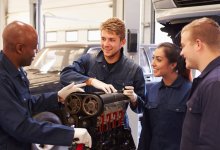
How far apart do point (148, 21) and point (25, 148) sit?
869 centimetres

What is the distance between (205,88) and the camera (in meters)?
1.71

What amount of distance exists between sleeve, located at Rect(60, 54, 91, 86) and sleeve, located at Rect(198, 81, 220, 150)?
45.1 inches

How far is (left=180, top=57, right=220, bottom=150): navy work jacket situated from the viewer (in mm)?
1641

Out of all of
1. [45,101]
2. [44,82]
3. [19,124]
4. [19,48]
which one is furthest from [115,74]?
[44,82]

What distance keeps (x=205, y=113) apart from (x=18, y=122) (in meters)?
1.08

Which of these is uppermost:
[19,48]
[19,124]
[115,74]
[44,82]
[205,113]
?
[19,48]

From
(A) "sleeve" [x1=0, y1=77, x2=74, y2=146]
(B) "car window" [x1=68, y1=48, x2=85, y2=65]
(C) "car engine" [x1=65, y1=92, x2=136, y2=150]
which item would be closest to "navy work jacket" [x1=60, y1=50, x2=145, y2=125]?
(C) "car engine" [x1=65, y1=92, x2=136, y2=150]

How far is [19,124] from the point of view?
6.30 feet

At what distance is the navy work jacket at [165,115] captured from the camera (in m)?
2.39

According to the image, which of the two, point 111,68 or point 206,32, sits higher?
point 206,32

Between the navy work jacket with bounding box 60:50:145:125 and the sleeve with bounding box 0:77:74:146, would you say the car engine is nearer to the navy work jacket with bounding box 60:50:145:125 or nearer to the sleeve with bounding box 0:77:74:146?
the sleeve with bounding box 0:77:74:146

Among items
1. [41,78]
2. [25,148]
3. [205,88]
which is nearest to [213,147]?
[205,88]

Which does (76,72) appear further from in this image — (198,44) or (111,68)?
(198,44)

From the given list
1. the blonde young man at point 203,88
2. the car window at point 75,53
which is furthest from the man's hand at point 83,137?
the car window at point 75,53
